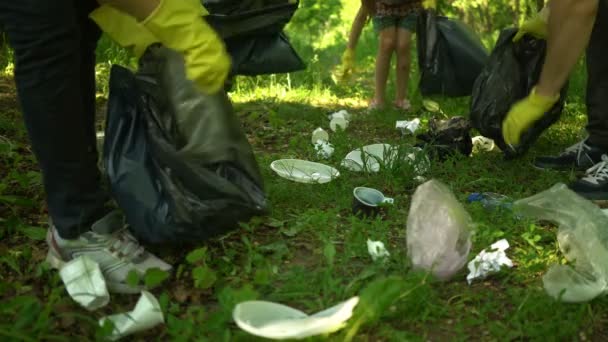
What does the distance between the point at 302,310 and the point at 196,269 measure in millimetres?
292

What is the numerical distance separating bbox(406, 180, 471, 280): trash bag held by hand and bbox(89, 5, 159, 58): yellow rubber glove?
859 mm

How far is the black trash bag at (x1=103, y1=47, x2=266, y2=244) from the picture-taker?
1.67 meters

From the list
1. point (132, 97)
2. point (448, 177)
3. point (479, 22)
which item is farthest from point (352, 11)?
point (132, 97)

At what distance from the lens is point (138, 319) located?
1.45 metres

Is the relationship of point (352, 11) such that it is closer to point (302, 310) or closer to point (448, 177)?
point (448, 177)

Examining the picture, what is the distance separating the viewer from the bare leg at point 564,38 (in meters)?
2.28

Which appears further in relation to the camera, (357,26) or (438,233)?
(357,26)

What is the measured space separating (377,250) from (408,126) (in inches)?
61.8

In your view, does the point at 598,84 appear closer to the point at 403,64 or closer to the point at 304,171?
the point at 304,171

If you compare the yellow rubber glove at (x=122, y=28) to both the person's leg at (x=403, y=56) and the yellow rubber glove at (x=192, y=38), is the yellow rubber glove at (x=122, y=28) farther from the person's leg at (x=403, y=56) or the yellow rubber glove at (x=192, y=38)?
the person's leg at (x=403, y=56)

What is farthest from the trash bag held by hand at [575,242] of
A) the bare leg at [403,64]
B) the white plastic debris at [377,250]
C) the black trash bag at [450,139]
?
the bare leg at [403,64]

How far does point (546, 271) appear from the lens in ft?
5.84

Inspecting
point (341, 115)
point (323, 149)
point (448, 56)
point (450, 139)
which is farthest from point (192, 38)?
point (448, 56)

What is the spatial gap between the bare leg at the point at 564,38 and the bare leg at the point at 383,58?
154 cm
